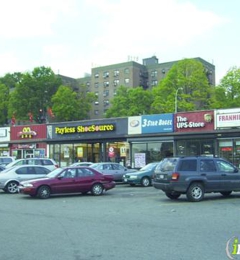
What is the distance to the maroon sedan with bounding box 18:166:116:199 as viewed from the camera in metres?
17.8

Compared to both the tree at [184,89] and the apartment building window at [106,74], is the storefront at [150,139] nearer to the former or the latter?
the tree at [184,89]

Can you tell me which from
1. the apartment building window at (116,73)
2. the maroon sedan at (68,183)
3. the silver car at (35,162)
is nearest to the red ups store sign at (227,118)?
the silver car at (35,162)

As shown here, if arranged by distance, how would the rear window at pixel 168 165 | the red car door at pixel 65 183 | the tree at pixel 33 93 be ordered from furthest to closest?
the tree at pixel 33 93, the red car door at pixel 65 183, the rear window at pixel 168 165

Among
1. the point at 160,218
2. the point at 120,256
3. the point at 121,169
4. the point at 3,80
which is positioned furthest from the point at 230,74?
the point at 3,80

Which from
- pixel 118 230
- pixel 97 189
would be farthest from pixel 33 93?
pixel 118 230

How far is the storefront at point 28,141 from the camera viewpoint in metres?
43.7

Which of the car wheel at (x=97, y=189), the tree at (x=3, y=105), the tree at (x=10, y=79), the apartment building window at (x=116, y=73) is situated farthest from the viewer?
the apartment building window at (x=116, y=73)

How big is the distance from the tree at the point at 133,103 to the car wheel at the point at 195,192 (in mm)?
55709

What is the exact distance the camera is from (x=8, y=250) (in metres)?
7.77

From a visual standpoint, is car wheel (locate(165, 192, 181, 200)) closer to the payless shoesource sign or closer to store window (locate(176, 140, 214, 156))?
store window (locate(176, 140, 214, 156))

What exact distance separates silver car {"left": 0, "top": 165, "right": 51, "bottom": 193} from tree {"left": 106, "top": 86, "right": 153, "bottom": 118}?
51279mm

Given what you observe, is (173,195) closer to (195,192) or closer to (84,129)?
(195,192)

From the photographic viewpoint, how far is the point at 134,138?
36.2 metres

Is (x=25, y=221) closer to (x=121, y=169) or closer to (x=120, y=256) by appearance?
(x=120, y=256)
